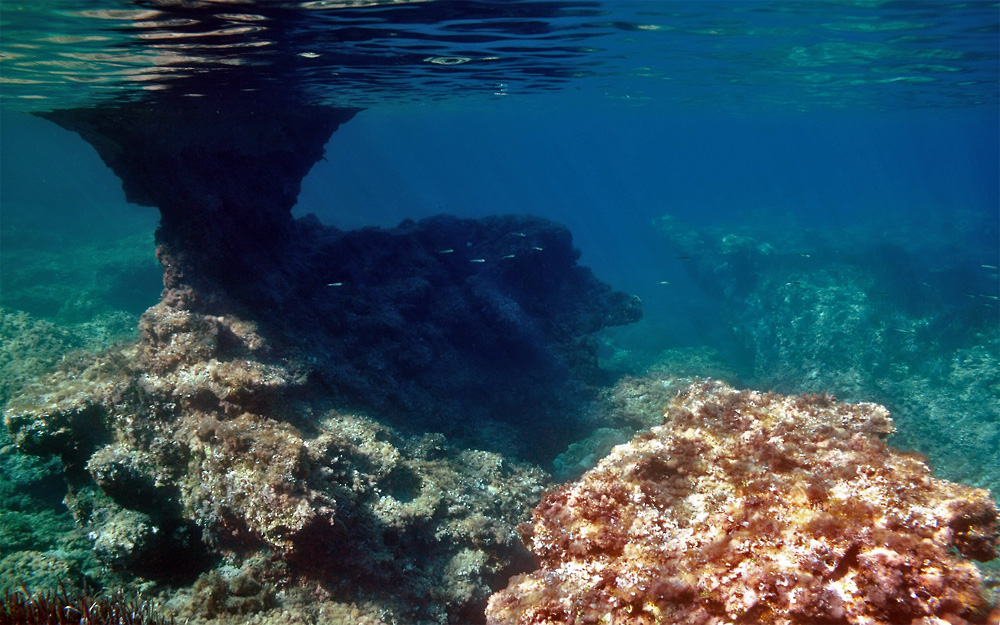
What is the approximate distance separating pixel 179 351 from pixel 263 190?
500cm

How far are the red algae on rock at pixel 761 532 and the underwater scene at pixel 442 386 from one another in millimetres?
22

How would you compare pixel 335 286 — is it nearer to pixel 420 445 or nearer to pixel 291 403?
pixel 291 403

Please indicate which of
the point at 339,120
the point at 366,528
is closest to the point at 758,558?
the point at 366,528

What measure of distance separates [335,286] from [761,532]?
969 cm

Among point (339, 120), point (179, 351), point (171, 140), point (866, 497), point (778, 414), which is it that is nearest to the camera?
point (866, 497)

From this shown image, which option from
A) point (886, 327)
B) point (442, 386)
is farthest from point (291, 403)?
point (886, 327)

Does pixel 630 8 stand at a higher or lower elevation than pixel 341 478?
higher

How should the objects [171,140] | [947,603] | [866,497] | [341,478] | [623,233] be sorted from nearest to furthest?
[947,603] < [866,497] < [341,478] < [171,140] < [623,233]

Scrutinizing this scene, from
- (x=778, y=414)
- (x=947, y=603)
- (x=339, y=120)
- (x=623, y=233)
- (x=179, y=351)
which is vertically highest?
(x=339, y=120)

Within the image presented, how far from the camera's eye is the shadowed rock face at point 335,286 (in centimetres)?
912

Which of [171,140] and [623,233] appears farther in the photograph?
[623,233]

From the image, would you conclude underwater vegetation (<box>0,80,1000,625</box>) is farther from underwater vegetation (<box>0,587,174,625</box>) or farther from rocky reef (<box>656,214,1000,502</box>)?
underwater vegetation (<box>0,587,174,625</box>)

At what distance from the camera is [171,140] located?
10062 millimetres

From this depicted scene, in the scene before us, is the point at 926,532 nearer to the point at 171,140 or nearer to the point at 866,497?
the point at 866,497
